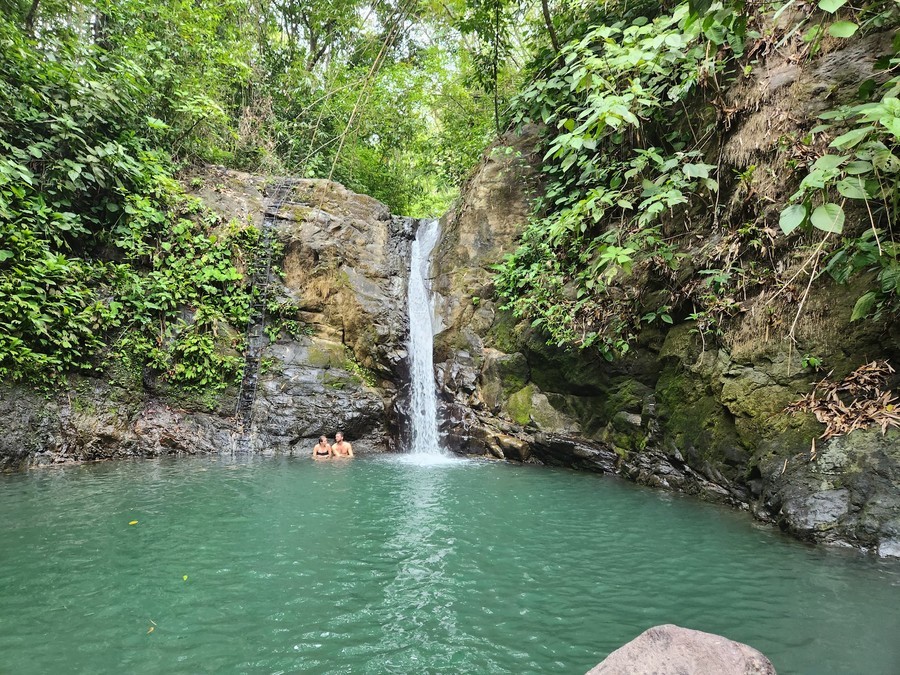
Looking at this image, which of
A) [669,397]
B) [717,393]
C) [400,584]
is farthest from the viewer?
[669,397]

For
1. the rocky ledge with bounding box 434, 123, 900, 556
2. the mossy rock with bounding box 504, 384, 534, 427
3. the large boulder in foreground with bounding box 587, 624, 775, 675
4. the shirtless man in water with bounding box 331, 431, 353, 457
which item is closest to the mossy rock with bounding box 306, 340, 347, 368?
the shirtless man in water with bounding box 331, 431, 353, 457

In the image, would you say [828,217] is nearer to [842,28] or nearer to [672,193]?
[842,28]

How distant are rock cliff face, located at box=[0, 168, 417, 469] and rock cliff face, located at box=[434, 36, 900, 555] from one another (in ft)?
5.18

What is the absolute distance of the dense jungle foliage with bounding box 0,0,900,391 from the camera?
4777 mm

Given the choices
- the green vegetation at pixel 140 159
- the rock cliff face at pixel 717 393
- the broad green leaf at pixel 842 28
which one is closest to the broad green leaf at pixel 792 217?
the broad green leaf at pixel 842 28

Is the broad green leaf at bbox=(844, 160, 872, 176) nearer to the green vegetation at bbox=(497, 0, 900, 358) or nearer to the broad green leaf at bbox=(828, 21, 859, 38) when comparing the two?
the green vegetation at bbox=(497, 0, 900, 358)

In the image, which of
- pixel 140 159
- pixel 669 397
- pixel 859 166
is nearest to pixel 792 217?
pixel 859 166

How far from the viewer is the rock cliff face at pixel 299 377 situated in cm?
725

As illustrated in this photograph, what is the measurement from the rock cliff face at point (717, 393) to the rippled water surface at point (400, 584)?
0.51m

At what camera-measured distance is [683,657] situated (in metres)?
1.83

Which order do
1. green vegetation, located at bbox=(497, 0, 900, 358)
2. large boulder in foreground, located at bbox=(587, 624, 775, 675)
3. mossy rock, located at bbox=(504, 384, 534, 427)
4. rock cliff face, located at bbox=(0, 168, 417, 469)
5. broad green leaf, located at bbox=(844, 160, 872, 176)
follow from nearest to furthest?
large boulder in foreground, located at bbox=(587, 624, 775, 675) < broad green leaf, located at bbox=(844, 160, 872, 176) < green vegetation, located at bbox=(497, 0, 900, 358) < rock cliff face, located at bbox=(0, 168, 417, 469) < mossy rock, located at bbox=(504, 384, 534, 427)

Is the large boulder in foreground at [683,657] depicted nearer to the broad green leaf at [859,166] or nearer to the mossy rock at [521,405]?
the broad green leaf at [859,166]

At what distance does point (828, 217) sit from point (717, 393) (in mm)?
3324

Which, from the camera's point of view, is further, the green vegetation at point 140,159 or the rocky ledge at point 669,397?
the green vegetation at point 140,159
